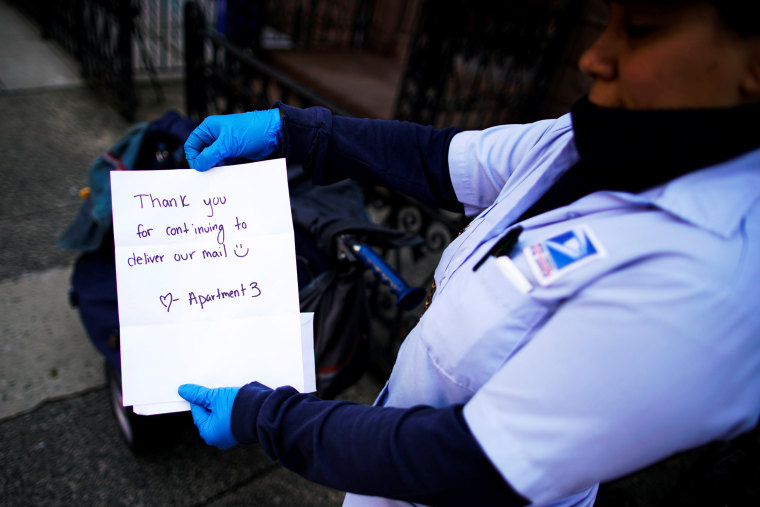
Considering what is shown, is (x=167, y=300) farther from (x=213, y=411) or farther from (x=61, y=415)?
(x=61, y=415)

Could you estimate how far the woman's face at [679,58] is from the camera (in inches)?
28.6

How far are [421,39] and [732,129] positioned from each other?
2.95 metres

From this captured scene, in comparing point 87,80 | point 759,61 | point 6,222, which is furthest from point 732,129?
point 87,80

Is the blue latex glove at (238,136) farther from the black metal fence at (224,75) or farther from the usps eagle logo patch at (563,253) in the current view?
the black metal fence at (224,75)

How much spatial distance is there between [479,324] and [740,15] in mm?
635

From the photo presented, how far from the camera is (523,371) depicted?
79 cm

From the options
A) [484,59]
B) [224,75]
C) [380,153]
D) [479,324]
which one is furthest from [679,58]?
[224,75]

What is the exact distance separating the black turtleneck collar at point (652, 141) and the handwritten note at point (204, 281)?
2.41ft

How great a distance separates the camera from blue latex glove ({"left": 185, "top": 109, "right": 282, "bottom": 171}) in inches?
50.8

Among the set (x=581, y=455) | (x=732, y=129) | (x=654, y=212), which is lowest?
(x=581, y=455)

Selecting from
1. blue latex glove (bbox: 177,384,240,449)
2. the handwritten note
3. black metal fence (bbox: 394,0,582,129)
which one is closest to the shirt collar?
the handwritten note

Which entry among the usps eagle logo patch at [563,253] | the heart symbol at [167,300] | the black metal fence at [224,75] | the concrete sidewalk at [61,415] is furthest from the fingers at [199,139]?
the black metal fence at [224,75]

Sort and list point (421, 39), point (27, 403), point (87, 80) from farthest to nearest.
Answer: point (87, 80), point (421, 39), point (27, 403)

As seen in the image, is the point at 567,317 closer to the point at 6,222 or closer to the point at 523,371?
the point at 523,371
